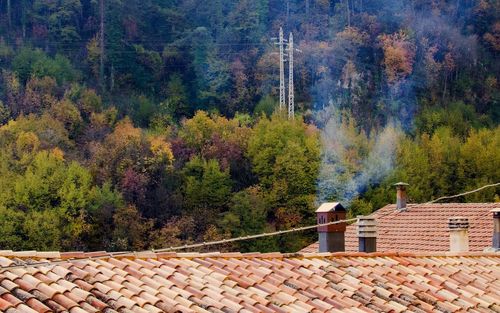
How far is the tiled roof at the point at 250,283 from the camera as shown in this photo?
28.5 ft

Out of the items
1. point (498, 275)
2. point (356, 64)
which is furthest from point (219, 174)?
point (498, 275)

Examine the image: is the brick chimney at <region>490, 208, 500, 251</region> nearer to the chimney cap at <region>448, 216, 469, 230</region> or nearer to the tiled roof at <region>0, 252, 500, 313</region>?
the chimney cap at <region>448, 216, 469, 230</region>

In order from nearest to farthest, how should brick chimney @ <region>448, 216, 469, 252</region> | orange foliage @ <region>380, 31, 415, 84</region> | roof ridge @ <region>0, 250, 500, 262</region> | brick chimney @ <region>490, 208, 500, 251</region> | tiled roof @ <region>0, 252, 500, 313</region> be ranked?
1. tiled roof @ <region>0, 252, 500, 313</region>
2. roof ridge @ <region>0, 250, 500, 262</region>
3. brick chimney @ <region>448, 216, 469, 252</region>
4. brick chimney @ <region>490, 208, 500, 251</region>
5. orange foliage @ <region>380, 31, 415, 84</region>

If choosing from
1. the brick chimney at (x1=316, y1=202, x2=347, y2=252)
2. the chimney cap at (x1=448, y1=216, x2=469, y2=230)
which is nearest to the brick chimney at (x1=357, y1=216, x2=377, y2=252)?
the brick chimney at (x1=316, y1=202, x2=347, y2=252)

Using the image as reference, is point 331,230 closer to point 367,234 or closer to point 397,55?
point 367,234

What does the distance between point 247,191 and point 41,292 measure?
3642 cm

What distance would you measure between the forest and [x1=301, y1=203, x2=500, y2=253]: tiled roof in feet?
54.4

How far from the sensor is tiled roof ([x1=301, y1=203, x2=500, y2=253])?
19922mm

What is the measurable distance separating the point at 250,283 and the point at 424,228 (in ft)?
37.2

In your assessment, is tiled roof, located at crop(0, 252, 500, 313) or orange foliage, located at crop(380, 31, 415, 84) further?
orange foliage, located at crop(380, 31, 415, 84)

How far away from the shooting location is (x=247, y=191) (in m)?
44.9

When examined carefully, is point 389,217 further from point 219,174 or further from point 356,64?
point 356,64

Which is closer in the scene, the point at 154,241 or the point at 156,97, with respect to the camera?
the point at 154,241

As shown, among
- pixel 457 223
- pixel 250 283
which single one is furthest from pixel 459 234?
pixel 250 283
